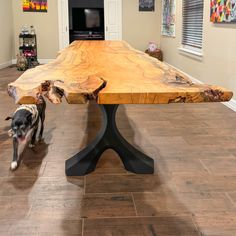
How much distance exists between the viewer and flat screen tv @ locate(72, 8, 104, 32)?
10422 mm

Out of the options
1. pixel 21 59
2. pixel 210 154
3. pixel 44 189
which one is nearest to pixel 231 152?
pixel 210 154

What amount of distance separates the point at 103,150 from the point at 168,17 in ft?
20.0

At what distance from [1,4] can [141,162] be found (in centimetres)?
683

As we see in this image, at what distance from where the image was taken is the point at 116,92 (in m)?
1.38

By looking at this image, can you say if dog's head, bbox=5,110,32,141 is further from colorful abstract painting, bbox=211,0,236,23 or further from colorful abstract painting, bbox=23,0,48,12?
colorful abstract painting, bbox=23,0,48,12

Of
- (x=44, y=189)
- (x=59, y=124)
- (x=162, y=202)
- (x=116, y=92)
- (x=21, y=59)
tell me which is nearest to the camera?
(x=116, y=92)

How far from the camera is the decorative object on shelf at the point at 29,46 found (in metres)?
8.26

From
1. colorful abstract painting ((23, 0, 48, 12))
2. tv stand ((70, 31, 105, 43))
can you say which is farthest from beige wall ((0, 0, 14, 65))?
tv stand ((70, 31, 105, 43))

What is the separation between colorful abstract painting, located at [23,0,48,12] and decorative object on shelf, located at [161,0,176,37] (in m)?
2.85

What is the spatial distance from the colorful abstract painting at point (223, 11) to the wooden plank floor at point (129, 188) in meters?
1.35

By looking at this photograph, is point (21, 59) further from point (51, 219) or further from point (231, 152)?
point (51, 219)

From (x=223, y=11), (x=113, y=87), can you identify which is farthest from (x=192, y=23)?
(x=113, y=87)

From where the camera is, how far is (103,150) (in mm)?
2340

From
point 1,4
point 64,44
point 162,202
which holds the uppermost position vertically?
point 1,4
